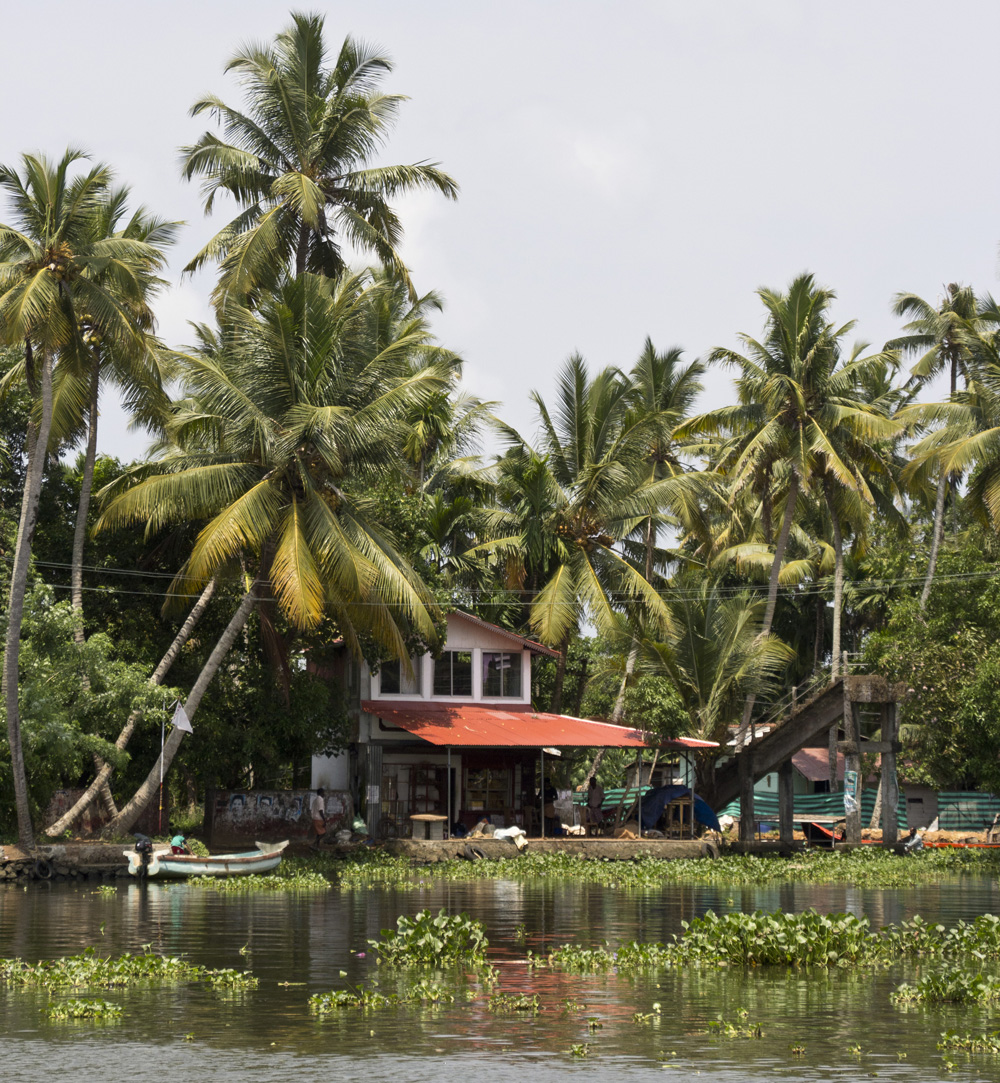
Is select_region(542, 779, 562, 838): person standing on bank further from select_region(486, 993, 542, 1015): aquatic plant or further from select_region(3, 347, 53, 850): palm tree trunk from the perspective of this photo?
select_region(486, 993, 542, 1015): aquatic plant

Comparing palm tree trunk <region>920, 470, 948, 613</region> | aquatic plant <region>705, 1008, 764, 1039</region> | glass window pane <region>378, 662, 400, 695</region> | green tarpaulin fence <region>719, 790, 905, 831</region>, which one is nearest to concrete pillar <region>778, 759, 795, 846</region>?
palm tree trunk <region>920, 470, 948, 613</region>

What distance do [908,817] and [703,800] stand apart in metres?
16.3

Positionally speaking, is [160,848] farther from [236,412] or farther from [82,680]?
[236,412]

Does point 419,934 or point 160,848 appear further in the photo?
point 160,848

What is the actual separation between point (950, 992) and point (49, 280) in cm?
2456

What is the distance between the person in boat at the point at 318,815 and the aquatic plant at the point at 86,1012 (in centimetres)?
2301

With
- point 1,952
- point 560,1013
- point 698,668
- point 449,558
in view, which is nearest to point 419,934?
point 560,1013

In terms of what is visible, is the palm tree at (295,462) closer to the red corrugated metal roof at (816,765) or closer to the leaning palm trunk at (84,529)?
the leaning palm trunk at (84,529)

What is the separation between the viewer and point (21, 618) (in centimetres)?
2953

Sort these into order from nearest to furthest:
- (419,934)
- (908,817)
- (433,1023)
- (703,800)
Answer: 1. (433,1023)
2. (419,934)
3. (703,800)
4. (908,817)

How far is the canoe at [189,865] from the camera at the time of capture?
2806 centimetres

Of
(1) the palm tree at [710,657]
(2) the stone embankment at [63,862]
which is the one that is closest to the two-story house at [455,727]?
(1) the palm tree at [710,657]

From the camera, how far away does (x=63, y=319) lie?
30062 millimetres

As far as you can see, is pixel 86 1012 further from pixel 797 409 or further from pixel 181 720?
pixel 797 409
